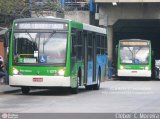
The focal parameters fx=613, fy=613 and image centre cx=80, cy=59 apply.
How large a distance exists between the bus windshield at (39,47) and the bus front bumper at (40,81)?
0.61 m

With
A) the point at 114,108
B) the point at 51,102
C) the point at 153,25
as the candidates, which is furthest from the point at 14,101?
the point at 153,25

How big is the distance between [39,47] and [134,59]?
80.7 ft

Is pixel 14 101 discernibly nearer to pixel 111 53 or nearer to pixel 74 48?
pixel 74 48

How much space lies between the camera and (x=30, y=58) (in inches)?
960

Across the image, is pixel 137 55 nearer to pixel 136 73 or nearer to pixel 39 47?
pixel 136 73

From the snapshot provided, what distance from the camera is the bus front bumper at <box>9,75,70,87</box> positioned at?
24.1 meters

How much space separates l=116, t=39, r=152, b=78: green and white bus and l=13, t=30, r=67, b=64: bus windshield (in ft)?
78.6

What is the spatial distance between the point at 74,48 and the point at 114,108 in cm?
681

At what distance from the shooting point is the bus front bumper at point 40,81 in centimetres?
2409

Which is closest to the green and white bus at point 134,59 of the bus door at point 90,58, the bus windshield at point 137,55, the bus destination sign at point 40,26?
the bus windshield at point 137,55

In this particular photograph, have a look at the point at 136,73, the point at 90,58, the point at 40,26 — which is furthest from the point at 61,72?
the point at 136,73

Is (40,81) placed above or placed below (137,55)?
below

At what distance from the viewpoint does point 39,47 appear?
2423cm

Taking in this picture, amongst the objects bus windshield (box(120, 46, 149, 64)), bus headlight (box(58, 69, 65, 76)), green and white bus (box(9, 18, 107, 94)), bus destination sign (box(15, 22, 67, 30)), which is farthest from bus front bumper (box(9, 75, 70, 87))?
bus windshield (box(120, 46, 149, 64))
